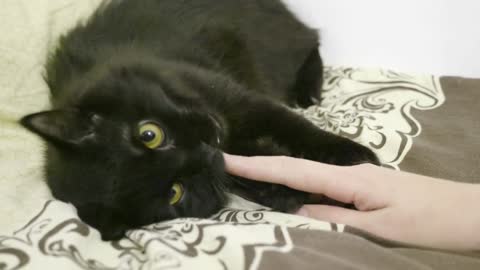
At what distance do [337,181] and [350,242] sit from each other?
15 cm

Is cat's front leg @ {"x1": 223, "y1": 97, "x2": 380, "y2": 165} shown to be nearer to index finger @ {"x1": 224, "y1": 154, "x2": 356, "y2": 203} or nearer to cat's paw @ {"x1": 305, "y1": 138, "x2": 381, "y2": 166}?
cat's paw @ {"x1": 305, "y1": 138, "x2": 381, "y2": 166}

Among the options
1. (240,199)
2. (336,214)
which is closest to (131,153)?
(240,199)

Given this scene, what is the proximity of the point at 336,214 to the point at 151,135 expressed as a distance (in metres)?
0.40

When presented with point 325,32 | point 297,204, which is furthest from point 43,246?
point 325,32

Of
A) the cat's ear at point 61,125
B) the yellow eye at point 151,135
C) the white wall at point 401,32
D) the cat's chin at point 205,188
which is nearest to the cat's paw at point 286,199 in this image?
the cat's chin at point 205,188

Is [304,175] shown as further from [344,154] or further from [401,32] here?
[401,32]

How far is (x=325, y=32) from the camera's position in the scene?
189cm

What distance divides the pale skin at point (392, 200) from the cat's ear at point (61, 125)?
0.35m

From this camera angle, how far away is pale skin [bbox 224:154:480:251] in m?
0.88

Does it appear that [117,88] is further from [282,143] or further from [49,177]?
[282,143]

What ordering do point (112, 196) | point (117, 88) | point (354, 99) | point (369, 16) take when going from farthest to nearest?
point (369, 16) → point (354, 99) → point (117, 88) → point (112, 196)

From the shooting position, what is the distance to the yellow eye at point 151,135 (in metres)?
0.99

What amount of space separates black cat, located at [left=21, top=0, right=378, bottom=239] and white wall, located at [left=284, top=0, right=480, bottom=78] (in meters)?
0.30

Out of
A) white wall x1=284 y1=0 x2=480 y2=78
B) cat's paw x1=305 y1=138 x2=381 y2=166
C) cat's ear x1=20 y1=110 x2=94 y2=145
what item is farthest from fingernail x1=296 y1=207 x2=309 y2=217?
white wall x1=284 y1=0 x2=480 y2=78
